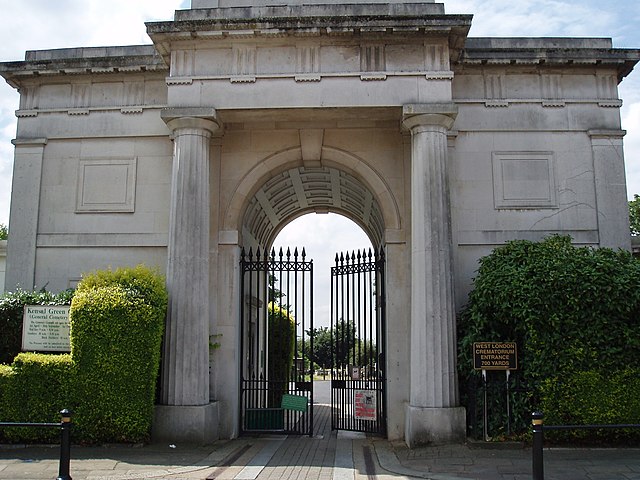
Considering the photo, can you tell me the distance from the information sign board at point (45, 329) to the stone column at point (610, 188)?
1117cm

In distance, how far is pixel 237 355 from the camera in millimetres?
13930

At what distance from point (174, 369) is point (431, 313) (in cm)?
496

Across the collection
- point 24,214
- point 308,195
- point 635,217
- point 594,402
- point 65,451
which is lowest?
point 65,451

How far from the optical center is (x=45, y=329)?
1217cm

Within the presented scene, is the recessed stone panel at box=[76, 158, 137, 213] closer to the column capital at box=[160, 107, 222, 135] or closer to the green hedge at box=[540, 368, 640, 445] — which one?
the column capital at box=[160, 107, 222, 135]

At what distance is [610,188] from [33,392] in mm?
12322

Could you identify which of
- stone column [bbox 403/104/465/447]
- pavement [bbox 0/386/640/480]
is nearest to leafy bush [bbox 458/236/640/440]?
stone column [bbox 403/104/465/447]

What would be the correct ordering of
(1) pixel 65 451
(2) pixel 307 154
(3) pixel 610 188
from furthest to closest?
(2) pixel 307 154, (3) pixel 610 188, (1) pixel 65 451

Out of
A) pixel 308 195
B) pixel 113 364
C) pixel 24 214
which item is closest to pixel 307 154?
pixel 308 195

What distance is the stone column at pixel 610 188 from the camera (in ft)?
45.2

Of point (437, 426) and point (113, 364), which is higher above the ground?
point (113, 364)

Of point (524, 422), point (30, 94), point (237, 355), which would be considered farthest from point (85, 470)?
point (30, 94)

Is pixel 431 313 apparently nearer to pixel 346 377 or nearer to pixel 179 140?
pixel 346 377

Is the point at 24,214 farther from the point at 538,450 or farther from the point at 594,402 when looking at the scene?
the point at 594,402
